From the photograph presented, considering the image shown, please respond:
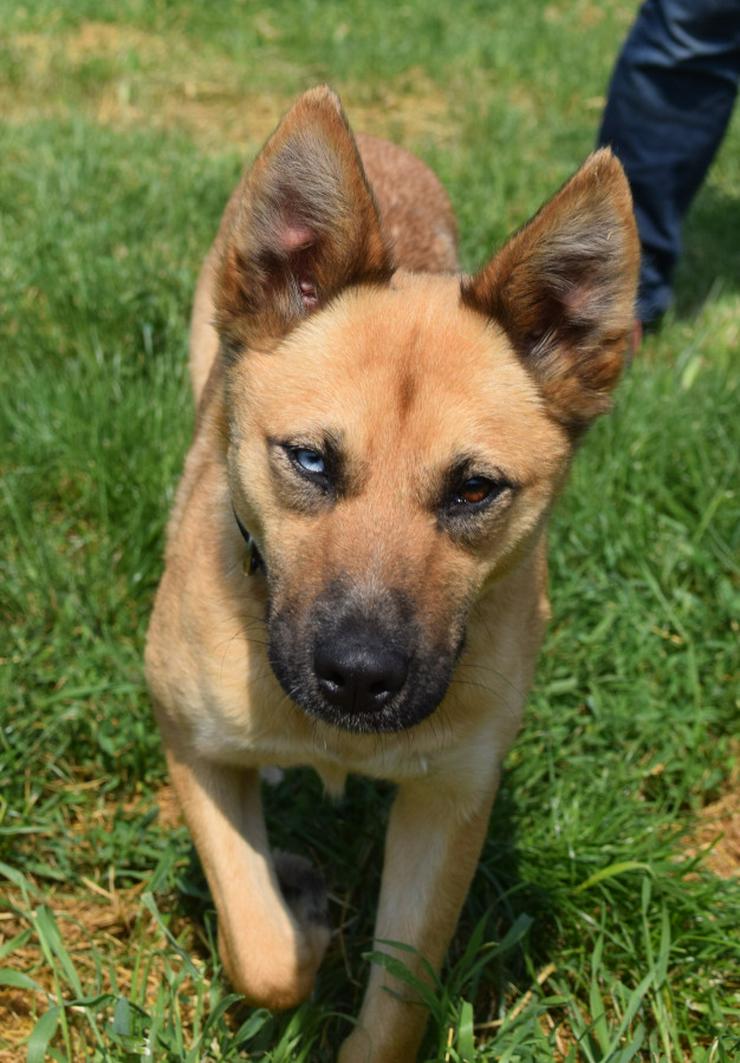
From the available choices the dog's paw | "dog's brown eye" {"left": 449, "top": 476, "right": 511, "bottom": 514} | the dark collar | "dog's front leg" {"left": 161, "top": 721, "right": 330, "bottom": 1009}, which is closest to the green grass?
"dog's front leg" {"left": 161, "top": 721, "right": 330, "bottom": 1009}

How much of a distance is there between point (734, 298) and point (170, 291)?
307 centimetres

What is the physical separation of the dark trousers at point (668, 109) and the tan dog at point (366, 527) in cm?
301

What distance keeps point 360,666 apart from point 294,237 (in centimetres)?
111

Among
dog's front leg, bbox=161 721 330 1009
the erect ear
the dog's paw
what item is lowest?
the dog's paw

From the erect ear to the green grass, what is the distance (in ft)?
4.36

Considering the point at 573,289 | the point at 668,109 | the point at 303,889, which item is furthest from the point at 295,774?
the point at 668,109

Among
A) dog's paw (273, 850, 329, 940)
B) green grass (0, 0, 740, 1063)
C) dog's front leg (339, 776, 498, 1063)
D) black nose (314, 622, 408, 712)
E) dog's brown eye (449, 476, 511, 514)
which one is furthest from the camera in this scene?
dog's paw (273, 850, 329, 940)

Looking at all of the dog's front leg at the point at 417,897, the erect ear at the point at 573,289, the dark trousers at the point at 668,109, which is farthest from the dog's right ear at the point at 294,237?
the dark trousers at the point at 668,109

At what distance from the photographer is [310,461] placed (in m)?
2.80

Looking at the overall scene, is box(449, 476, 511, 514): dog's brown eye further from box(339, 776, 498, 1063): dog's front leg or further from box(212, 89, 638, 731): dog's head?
box(339, 776, 498, 1063): dog's front leg

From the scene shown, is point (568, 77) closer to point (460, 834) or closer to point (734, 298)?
point (734, 298)

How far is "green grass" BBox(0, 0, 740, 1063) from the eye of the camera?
320 cm

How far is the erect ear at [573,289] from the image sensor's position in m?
2.76

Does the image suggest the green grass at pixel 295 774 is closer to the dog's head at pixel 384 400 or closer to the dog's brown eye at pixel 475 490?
the dog's head at pixel 384 400
